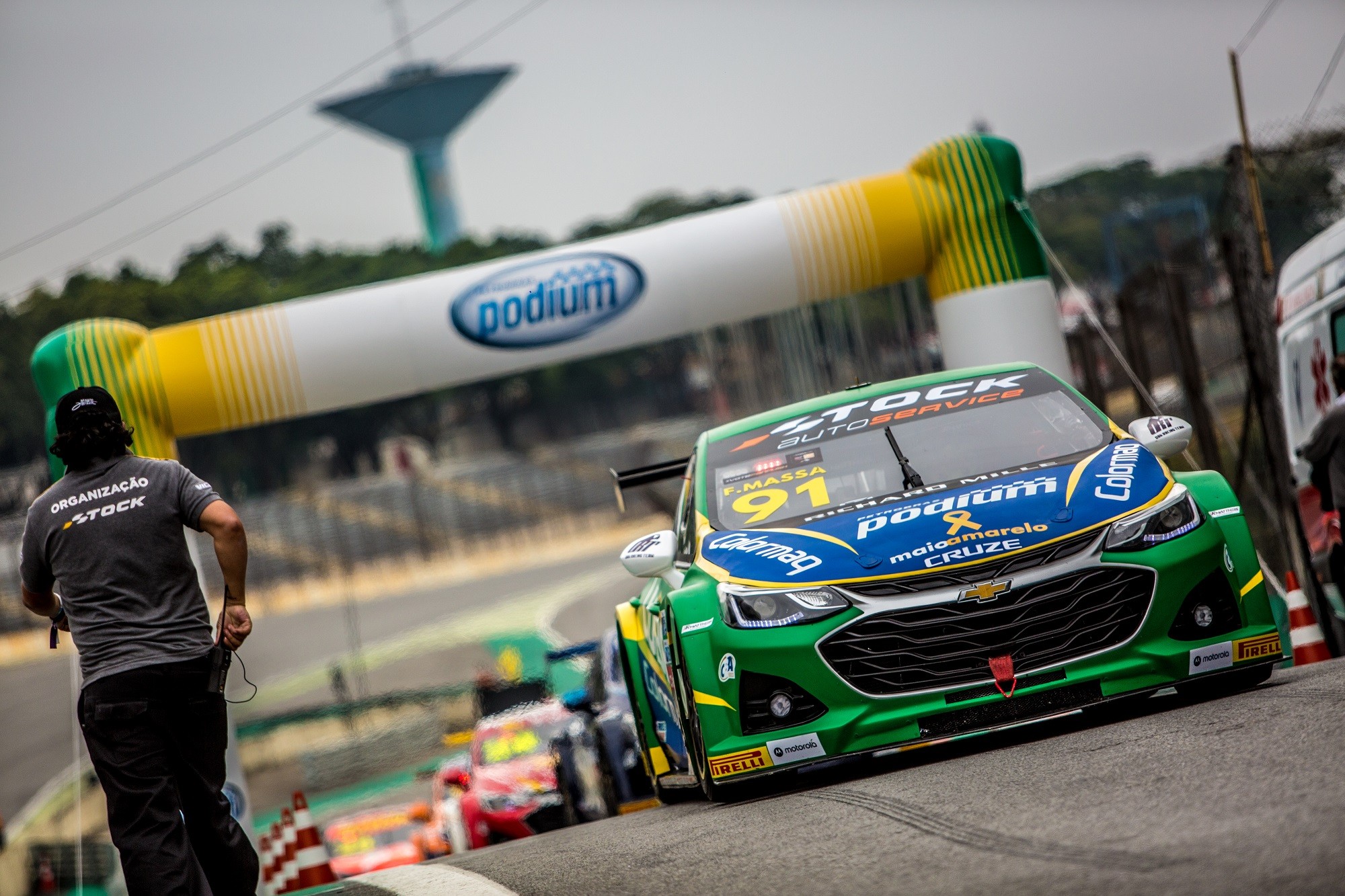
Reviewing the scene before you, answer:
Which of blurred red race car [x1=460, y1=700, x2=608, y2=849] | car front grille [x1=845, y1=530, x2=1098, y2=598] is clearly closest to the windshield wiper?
car front grille [x1=845, y1=530, x2=1098, y2=598]

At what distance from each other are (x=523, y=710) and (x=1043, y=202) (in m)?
64.2

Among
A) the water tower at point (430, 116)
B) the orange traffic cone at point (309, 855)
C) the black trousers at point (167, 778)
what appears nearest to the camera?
the black trousers at point (167, 778)

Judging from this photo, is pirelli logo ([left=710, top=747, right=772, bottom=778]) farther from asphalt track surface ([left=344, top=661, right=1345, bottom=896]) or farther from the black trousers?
the black trousers

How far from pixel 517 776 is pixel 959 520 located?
342 inches

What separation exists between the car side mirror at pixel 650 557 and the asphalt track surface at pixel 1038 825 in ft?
3.05

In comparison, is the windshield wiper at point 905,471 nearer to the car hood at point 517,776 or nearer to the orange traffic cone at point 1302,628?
the orange traffic cone at point 1302,628

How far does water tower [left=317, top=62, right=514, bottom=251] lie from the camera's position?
11969 cm

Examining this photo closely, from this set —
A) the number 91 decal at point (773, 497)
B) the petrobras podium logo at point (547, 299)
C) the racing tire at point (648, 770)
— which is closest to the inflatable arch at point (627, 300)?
the petrobras podium logo at point (547, 299)

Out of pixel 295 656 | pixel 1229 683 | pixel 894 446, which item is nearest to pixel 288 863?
pixel 894 446

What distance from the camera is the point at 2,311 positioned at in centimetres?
6569

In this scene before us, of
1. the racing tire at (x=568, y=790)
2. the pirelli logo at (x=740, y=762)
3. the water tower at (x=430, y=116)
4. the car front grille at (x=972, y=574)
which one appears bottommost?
the racing tire at (x=568, y=790)

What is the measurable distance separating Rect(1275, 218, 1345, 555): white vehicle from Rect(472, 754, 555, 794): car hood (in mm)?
6747

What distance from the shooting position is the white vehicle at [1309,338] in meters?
7.92

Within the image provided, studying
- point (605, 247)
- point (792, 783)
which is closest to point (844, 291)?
point (605, 247)
